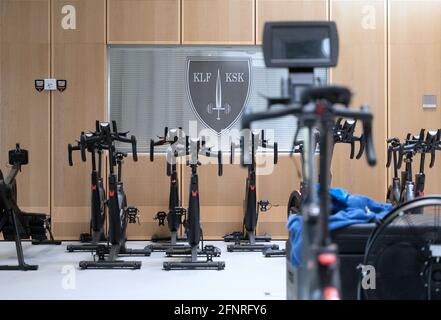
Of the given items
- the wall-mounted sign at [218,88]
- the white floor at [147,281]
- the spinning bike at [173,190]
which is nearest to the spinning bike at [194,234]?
the white floor at [147,281]

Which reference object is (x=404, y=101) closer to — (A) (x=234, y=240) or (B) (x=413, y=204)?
(A) (x=234, y=240)

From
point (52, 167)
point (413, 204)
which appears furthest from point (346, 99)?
point (52, 167)

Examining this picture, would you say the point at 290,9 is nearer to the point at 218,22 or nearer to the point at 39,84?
the point at 218,22

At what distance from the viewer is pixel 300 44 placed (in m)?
2.20

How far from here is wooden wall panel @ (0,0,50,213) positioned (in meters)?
6.61

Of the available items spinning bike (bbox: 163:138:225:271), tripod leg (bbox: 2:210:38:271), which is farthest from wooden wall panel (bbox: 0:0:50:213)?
spinning bike (bbox: 163:138:225:271)

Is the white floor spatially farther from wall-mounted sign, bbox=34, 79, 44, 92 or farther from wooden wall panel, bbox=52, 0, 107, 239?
wall-mounted sign, bbox=34, 79, 44, 92

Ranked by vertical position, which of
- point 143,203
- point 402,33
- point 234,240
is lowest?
point 234,240

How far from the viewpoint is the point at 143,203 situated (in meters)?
6.64

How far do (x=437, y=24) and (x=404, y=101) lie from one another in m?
1.15

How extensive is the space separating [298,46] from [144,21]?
191 inches

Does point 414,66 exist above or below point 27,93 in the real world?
above

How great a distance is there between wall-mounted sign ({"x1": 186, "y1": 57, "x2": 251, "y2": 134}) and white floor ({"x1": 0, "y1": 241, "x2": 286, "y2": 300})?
2.11 m

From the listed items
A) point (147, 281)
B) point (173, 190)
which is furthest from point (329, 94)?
point (173, 190)
